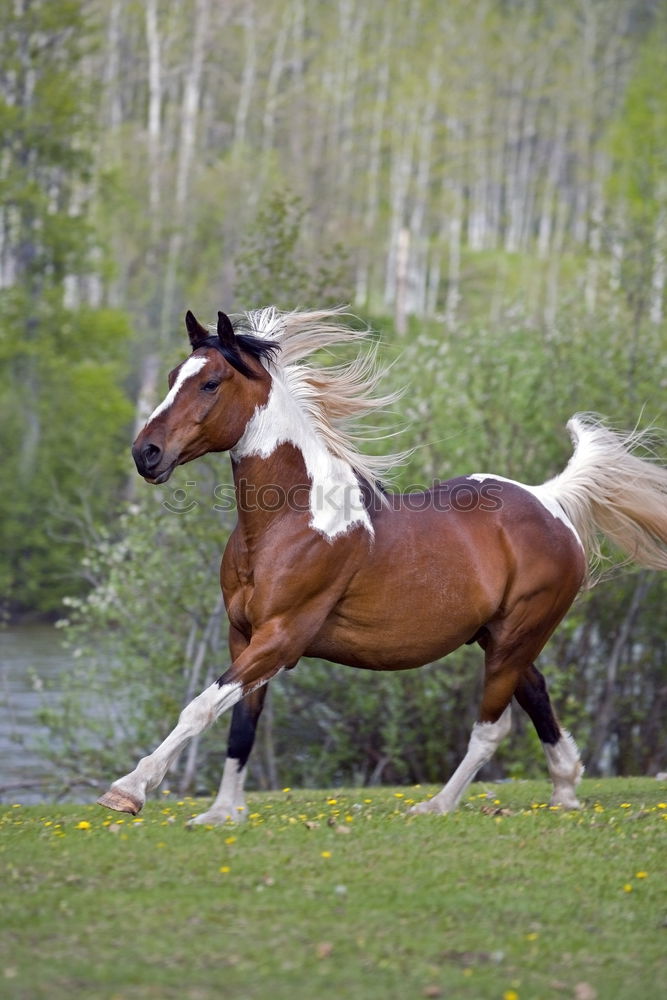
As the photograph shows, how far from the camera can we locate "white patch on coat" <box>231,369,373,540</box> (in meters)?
→ 7.28

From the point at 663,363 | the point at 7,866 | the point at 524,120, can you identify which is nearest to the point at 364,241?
the point at 524,120

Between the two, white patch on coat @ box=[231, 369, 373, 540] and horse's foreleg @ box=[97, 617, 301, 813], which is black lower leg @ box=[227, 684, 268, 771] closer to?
horse's foreleg @ box=[97, 617, 301, 813]

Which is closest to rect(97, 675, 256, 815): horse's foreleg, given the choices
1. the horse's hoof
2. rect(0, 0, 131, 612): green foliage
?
the horse's hoof

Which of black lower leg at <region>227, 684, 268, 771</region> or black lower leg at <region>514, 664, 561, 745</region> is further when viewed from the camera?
black lower leg at <region>514, 664, 561, 745</region>

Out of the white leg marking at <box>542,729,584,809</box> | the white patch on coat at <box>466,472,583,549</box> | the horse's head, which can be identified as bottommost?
the white leg marking at <box>542,729,584,809</box>

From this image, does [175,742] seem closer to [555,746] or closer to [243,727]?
[243,727]

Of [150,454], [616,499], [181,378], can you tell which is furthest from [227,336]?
[616,499]

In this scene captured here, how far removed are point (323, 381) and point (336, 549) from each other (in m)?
1.13

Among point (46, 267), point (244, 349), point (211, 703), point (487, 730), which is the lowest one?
point (487, 730)

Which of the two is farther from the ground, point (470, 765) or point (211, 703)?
point (211, 703)

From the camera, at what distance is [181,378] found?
6988mm

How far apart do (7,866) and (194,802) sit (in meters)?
3.58

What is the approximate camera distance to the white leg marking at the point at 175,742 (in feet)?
21.7

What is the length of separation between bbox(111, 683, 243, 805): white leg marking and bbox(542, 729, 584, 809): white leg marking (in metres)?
2.37
